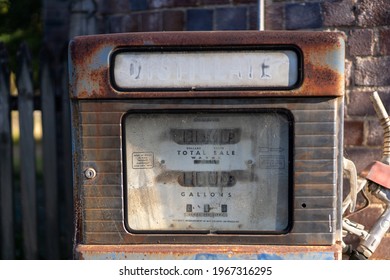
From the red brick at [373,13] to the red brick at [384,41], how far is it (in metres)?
0.03

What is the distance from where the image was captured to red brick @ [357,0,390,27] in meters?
2.57

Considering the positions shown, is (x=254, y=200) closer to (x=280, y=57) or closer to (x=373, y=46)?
(x=280, y=57)

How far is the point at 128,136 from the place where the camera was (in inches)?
78.7

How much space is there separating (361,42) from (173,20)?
0.83 m

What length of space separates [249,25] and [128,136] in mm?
975

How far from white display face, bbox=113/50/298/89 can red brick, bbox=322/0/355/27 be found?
0.79m

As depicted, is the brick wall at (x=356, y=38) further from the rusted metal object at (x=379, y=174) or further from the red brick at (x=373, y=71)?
the rusted metal object at (x=379, y=174)

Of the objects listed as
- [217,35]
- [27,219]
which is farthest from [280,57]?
[27,219]

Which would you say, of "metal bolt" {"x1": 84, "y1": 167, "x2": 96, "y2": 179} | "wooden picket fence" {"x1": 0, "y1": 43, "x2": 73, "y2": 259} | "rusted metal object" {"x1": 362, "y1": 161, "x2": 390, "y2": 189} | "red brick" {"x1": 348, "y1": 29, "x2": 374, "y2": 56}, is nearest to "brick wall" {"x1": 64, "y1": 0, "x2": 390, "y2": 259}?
"red brick" {"x1": 348, "y1": 29, "x2": 374, "y2": 56}

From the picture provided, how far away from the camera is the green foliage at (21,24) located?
454 centimetres

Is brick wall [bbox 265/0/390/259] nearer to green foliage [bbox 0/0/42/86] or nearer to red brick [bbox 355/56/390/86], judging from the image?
red brick [bbox 355/56/390/86]

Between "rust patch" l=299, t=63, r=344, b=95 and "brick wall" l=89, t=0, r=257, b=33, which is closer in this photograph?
"rust patch" l=299, t=63, r=344, b=95

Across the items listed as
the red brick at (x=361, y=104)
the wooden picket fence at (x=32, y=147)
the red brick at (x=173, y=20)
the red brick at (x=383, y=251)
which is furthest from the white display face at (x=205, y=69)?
the wooden picket fence at (x=32, y=147)

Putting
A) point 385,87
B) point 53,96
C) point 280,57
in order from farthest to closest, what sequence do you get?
point 53,96, point 385,87, point 280,57
